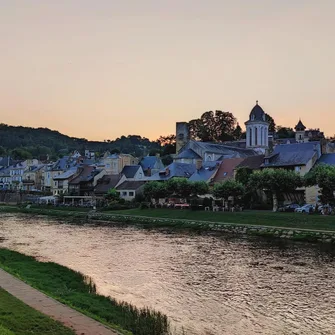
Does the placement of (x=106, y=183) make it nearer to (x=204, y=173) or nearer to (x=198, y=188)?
(x=204, y=173)

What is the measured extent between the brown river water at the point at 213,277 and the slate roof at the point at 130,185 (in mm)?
41954

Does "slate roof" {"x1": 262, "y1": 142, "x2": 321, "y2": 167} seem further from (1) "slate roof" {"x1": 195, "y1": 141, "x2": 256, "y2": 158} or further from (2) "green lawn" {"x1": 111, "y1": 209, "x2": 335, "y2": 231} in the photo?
(1) "slate roof" {"x1": 195, "y1": 141, "x2": 256, "y2": 158}

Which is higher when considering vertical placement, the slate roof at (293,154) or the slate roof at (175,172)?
the slate roof at (293,154)

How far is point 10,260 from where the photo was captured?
2281 cm

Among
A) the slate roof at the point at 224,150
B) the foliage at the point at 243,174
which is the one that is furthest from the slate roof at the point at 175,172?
the foliage at the point at 243,174

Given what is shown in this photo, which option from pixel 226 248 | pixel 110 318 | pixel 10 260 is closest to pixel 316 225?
pixel 226 248

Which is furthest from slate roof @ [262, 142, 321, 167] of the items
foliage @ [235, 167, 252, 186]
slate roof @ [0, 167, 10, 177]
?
slate roof @ [0, 167, 10, 177]

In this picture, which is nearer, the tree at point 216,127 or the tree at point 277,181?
the tree at point 277,181

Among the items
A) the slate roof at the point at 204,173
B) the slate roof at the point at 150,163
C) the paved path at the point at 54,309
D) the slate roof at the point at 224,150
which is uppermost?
Result: the slate roof at the point at 224,150

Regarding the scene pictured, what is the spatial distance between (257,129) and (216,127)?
3421 cm

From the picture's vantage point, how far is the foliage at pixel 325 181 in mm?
43031

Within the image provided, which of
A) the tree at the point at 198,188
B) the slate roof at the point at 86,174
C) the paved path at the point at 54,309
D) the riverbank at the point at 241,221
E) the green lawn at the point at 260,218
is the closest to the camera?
the paved path at the point at 54,309

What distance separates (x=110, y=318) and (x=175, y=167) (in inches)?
2566

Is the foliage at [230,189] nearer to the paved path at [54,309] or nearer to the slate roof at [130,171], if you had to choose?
the slate roof at [130,171]
